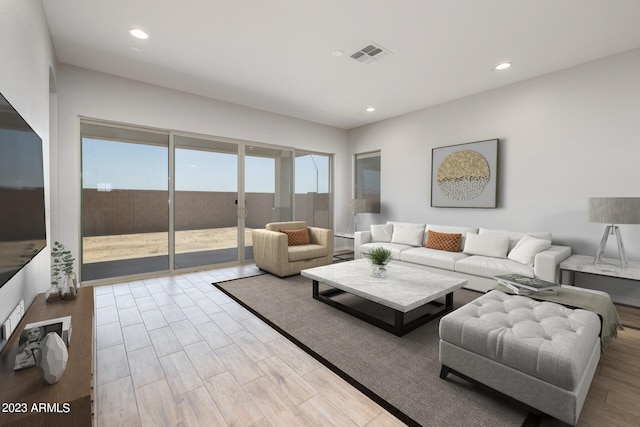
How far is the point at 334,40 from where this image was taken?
304 cm

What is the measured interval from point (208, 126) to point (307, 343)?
3.84m

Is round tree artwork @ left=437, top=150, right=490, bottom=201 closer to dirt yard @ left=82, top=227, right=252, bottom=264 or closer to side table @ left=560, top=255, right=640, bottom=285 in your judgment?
side table @ left=560, top=255, right=640, bottom=285

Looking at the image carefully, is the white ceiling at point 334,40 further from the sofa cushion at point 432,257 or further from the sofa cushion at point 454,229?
the sofa cushion at point 432,257

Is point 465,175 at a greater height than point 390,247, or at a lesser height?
greater

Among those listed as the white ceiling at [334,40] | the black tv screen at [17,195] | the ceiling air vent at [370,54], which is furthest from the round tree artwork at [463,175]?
the black tv screen at [17,195]

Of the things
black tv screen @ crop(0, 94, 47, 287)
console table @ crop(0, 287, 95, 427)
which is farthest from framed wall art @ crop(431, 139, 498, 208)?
black tv screen @ crop(0, 94, 47, 287)

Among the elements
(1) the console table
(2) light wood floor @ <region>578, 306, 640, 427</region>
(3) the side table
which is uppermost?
(3) the side table

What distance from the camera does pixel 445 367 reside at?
1.88 m

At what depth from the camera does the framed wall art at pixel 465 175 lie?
4.35 metres

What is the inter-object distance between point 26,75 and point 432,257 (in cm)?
439

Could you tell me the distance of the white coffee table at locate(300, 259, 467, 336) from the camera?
2455mm

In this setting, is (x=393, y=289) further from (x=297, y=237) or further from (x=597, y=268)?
(x=297, y=237)

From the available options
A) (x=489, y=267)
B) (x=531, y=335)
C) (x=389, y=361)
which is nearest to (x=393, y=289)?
(x=389, y=361)

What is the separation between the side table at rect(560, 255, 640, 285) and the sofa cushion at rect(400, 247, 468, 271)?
43.4 inches
